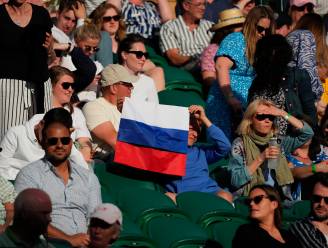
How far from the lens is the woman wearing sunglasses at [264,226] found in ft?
33.5

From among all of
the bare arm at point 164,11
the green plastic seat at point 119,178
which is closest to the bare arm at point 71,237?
the green plastic seat at point 119,178

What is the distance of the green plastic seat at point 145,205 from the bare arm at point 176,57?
3.52 m

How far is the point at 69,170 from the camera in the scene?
10289 mm

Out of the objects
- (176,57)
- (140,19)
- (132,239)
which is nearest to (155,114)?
(132,239)

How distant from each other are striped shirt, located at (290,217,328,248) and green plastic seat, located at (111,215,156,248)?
1143 millimetres

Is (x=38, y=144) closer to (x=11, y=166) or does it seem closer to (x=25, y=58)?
(x=11, y=166)

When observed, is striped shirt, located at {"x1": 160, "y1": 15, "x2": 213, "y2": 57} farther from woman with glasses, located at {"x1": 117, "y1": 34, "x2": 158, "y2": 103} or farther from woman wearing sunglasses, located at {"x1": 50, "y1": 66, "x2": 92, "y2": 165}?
woman wearing sunglasses, located at {"x1": 50, "y1": 66, "x2": 92, "y2": 165}

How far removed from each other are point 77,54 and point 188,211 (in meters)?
2.31

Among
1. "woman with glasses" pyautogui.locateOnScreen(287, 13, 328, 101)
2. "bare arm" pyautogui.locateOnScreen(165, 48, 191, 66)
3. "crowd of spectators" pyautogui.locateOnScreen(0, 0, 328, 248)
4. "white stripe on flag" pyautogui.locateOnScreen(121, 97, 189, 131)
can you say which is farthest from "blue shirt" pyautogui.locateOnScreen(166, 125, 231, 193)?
"bare arm" pyautogui.locateOnScreen(165, 48, 191, 66)

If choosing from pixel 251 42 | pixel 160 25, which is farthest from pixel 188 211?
pixel 160 25

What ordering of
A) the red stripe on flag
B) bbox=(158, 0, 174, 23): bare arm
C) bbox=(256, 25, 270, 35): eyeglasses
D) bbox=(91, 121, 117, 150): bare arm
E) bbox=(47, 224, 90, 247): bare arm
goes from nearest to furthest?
bbox=(47, 224, 90, 247): bare arm < the red stripe on flag < bbox=(91, 121, 117, 150): bare arm < bbox=(256, 25, 270, 35): eyeglasses < bbox=(158, 0, 174, 23): bare arm

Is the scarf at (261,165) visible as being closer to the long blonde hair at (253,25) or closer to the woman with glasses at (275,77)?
the woman with glasses at (275,77)

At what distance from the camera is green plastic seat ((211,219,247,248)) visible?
10.8 m

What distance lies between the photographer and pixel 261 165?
1194 centimetres
